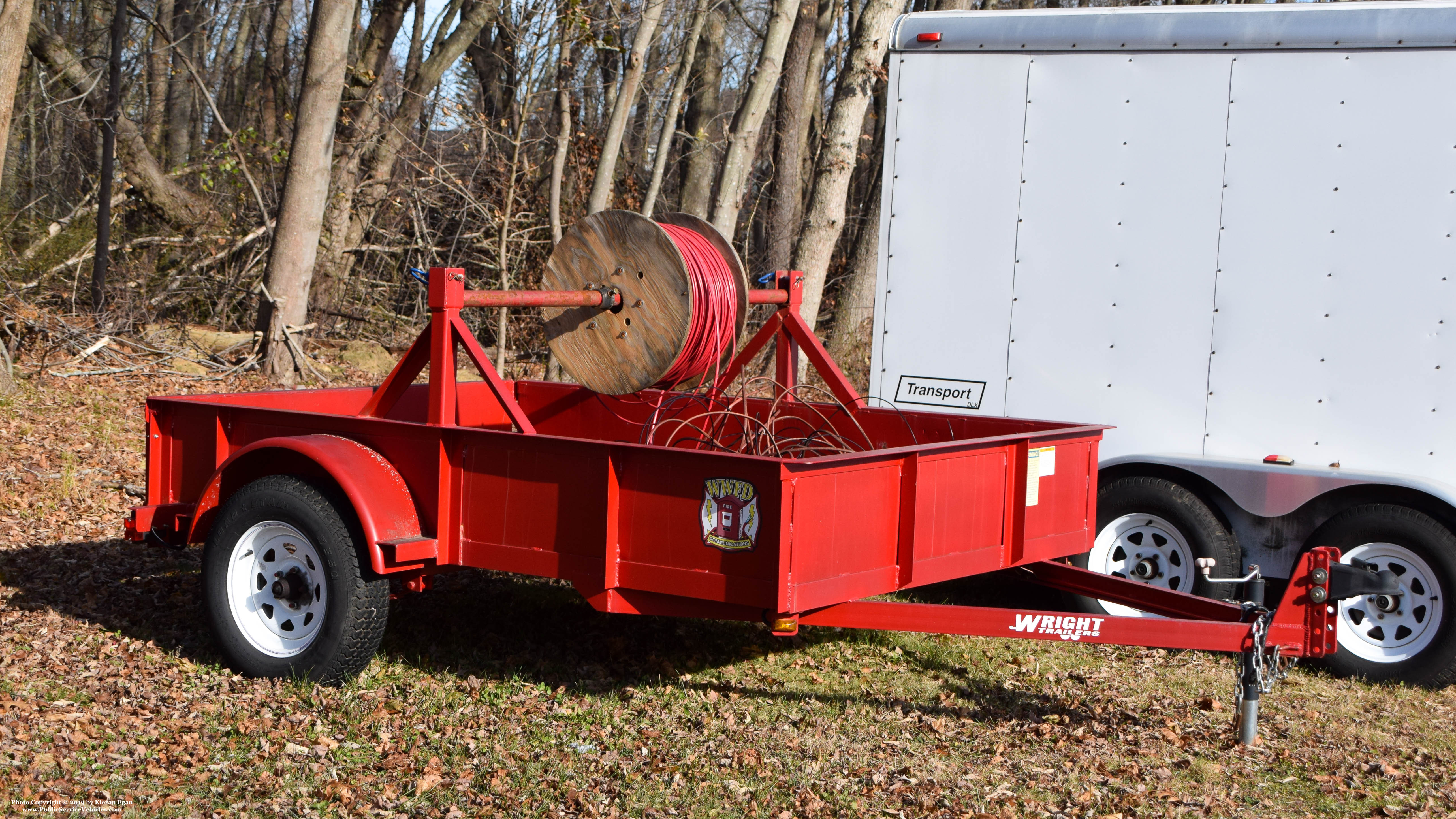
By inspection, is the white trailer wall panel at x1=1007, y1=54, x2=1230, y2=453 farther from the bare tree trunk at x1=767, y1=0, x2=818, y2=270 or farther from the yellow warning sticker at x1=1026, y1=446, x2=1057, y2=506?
the bare tree trunk at x1=767, y1=0, x2=818, y2=270

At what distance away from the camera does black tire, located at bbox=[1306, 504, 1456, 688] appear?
18.0 feet

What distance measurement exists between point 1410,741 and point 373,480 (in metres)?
4.19

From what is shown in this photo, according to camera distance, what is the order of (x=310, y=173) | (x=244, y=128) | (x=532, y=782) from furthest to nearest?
(x=244, y=128)
(x=310, y=173)
(x=532, y=782)

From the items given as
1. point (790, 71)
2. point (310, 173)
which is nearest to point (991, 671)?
point (310, 173)

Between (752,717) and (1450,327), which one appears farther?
(1450,327)

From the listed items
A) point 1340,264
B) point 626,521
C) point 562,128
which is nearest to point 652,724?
point 626,521

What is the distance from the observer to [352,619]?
15.9 feet

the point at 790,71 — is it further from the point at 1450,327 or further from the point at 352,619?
the point at 352,619

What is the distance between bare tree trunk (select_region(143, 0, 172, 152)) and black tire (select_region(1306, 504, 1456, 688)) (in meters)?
17.9

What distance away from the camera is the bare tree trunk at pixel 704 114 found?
57.1 feet

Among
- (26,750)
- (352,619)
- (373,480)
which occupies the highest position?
(373,480)

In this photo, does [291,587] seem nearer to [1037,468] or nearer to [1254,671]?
[1037,468]

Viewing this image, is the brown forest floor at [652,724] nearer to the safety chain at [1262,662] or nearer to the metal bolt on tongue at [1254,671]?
the metal bolt on tongue at [1254,671]

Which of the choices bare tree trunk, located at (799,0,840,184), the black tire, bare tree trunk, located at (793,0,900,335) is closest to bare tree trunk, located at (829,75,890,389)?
bare tree trunk, located at (793,0,900,335)
